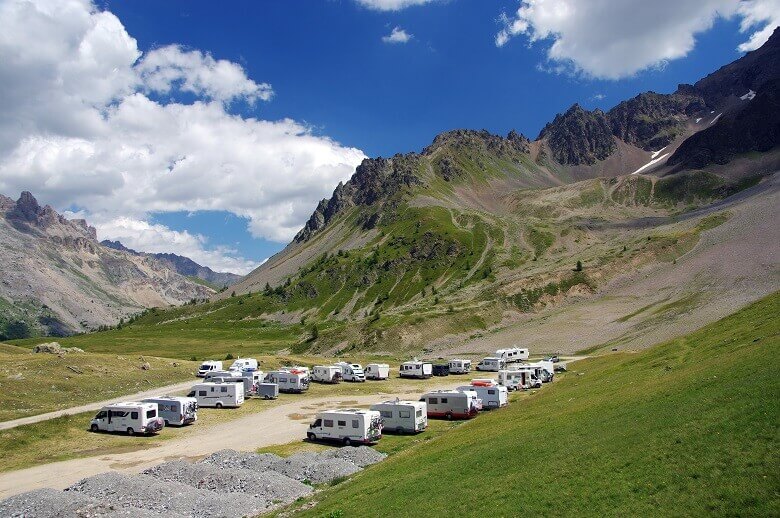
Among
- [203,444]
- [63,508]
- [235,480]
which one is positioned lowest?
[203,444]

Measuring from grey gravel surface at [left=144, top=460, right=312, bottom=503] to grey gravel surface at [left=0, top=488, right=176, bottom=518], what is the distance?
5434 millimetres

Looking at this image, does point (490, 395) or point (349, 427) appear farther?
point (490, 395)

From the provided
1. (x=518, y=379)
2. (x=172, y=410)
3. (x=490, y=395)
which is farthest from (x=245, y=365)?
(x=490, y=395)

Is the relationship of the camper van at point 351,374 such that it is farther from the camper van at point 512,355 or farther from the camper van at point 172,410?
the camper van at point 172,410

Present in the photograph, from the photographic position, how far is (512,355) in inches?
4417

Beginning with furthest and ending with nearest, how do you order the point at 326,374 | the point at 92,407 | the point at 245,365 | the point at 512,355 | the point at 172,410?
the point at 512,355 → the point at 245,365 → the point at 326,374 → the point at 92,407 → the point at 172,410

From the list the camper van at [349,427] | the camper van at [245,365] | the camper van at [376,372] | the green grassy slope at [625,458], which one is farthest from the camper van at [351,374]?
the green grassy slope at [625,458]

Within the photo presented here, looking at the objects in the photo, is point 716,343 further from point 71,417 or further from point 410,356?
point 410,356

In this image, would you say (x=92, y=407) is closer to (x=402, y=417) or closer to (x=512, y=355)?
(x=402, y=417)

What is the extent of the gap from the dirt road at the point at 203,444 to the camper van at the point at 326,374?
12844 millimetres

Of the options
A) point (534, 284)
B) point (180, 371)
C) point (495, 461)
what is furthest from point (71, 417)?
point (534, 284)

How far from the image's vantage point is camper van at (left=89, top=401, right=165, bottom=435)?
50469 millimetres

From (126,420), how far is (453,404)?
107 ft

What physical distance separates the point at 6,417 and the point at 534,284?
156m
